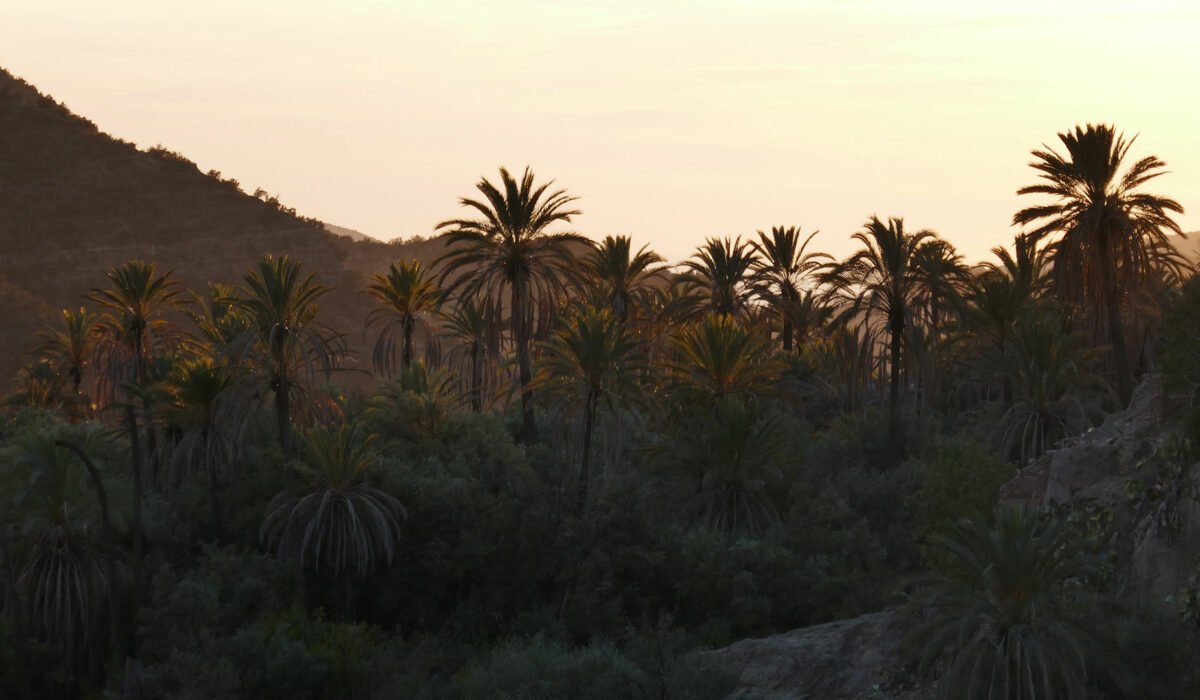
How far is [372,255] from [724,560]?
139 meters

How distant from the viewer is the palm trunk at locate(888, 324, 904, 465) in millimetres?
55438

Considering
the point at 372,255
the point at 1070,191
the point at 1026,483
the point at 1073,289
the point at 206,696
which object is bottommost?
the point at 206,696

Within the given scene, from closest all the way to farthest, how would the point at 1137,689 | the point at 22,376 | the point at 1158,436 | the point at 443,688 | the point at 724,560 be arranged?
the point at 1137,689 < the point at 1158,436 < the point at 443,688 < the point at 724,560 < the point at 22,376

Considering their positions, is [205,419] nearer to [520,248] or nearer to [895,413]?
[520,248]

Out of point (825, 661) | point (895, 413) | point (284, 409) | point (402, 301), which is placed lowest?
point (825, 661)

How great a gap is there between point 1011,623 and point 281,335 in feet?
88.0

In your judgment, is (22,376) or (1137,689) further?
(22,376)

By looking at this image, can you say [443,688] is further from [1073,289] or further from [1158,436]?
[1073,289]

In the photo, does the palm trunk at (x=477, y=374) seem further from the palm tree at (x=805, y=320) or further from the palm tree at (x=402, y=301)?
the palm tree at (x=805, y=320)

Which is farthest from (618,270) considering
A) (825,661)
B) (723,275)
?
(825,661)

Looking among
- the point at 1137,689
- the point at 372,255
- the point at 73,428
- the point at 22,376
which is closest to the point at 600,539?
the point at 73,428

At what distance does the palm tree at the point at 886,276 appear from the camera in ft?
177

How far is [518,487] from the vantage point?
48656 millimetres

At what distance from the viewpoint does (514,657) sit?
36781mm
